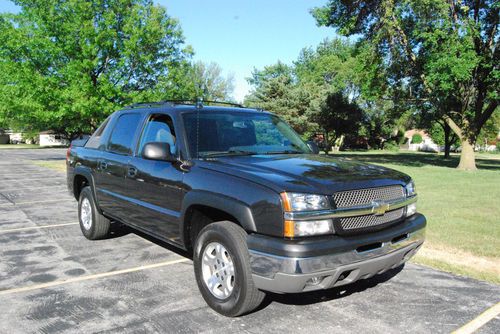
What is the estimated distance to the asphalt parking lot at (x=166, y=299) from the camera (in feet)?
A: 11.8

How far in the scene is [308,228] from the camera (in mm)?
3260

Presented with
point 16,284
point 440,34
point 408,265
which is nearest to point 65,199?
point 16,284

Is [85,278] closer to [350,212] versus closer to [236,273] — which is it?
[236,273]

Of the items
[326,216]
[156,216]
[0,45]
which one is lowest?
[156,216]

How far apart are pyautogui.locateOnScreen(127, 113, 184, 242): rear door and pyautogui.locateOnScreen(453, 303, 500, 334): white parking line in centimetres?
267

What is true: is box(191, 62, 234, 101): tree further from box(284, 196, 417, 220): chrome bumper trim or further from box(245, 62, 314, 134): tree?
box(284, 196, 417, 220): chrome bumper trim

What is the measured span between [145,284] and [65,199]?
6895mm

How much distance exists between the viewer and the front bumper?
3148 mm

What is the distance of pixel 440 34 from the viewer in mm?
19375

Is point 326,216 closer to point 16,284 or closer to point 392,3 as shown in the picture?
point 16,284

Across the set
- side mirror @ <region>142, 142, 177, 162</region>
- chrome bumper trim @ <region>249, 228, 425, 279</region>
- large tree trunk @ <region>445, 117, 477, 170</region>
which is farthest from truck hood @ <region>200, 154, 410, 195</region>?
large tree trunk @ <region>445, 117, 477, 170</region>

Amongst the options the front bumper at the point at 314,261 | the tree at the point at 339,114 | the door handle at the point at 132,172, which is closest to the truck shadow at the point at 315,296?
the front bumper at the point at 314,261

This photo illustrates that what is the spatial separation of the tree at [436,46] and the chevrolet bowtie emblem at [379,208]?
16.9m

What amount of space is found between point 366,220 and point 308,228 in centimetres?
61
